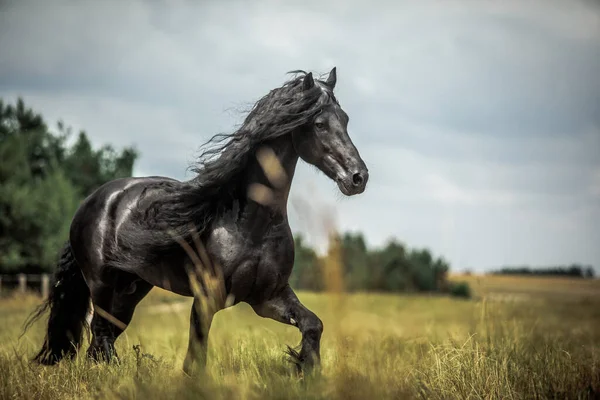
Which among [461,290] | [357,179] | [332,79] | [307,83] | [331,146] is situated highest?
[332,79]

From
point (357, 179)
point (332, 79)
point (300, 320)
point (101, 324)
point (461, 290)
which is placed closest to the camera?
point (357, 179)

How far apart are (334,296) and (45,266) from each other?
29937 mm

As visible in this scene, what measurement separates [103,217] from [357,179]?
2.75 meters

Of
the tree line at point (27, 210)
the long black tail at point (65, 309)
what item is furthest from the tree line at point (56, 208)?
the long black tail at point (65, 309)

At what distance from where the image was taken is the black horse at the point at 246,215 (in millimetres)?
4559

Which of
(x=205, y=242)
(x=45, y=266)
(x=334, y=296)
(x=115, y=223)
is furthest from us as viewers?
(x=45, y=266)

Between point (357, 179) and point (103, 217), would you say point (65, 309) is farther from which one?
point (357, 179)

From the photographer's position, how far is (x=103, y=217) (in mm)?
5793

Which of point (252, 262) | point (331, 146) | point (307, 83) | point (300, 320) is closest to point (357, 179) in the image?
point (331, 146)

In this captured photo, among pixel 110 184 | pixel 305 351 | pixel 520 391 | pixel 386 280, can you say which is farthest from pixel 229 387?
pixel 386 280

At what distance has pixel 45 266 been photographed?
3002 centimetres

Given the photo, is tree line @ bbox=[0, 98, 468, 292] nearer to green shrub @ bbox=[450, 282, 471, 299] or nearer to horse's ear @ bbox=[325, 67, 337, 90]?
green shrub @ bbox=[450, 282, 471, 299]

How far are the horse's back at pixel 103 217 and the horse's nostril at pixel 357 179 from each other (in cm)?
204

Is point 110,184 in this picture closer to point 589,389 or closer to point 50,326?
point 50,326
